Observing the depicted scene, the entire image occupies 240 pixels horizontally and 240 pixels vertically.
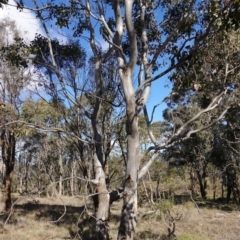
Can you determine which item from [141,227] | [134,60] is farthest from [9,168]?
[134,60]

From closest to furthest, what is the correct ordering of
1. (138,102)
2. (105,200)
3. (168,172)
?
(138,102) < (105,200) < (168,172)

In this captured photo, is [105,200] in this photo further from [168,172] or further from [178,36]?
[168,172]

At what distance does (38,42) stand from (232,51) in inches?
175

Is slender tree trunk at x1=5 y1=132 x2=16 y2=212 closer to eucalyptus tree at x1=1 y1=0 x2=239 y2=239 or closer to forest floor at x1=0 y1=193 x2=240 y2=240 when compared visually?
forest floor at x1=0 y1=193 x2=240 y2=240

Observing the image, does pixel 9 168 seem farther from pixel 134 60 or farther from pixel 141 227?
pixel 134 60

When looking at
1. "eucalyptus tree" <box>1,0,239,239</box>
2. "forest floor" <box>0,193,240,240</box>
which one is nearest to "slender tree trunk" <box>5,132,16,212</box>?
"forest floor" <box>0,193,240,240</box>

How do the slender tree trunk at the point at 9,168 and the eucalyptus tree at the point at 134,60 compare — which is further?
the slender tree trunk at the point at 9,168

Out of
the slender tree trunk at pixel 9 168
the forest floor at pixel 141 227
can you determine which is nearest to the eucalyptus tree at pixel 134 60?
the forest floor at pixel 141 227

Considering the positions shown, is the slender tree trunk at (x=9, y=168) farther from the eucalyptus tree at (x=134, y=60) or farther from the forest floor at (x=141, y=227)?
the eucalyptus tree at (x=134, y=60)

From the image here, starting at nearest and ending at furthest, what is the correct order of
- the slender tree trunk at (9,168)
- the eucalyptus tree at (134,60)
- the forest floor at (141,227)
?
the eucalyptus tree at (134,60), the forest floor at (141,227), the slender tree trunk at (9,168)

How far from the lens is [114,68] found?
8.82 metres

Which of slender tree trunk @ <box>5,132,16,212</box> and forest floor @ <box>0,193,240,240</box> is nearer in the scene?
forest floor @ <box>0,193,240,240</box>

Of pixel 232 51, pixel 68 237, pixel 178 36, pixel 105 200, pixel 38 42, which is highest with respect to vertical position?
pixel 38 42

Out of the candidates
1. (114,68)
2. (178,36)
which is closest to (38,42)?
(114,68)
